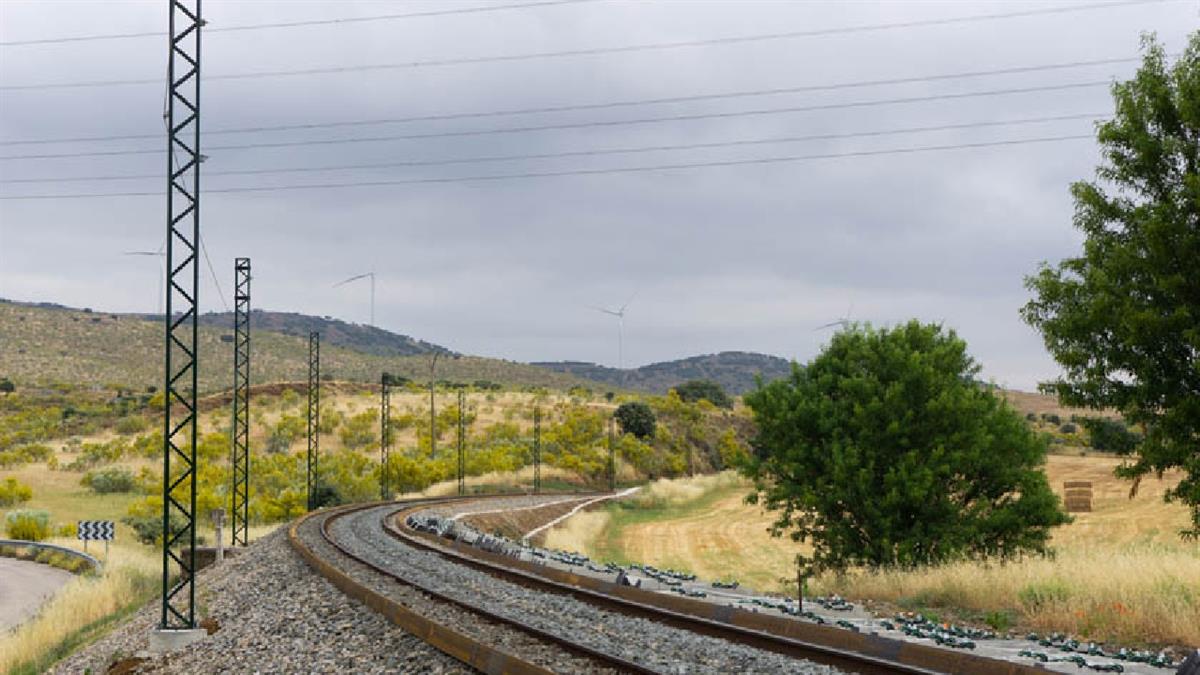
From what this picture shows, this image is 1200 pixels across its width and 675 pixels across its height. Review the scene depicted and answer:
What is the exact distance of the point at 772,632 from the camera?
53.8ft

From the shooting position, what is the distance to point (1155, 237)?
65.7ft

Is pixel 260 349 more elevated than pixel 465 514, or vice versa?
pixel 260 349

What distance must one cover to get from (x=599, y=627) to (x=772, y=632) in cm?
263

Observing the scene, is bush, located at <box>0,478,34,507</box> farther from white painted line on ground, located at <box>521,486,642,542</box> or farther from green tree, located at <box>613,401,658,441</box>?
green tree, located at <box>613,401,658,441</box>

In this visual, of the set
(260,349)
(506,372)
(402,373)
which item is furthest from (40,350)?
(506,372)

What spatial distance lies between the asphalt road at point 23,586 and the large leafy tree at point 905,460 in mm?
22923

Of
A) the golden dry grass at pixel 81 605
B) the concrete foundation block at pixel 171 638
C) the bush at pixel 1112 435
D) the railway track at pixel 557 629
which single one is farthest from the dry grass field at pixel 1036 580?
the golden dry grass at pixel 81 605

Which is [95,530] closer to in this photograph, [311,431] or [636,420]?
[311,431]

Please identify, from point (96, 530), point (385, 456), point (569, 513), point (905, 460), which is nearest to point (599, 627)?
point (905, 460)

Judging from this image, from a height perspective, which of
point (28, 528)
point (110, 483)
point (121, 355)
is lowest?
point (28, 528)

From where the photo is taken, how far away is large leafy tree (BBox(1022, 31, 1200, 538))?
795 inches

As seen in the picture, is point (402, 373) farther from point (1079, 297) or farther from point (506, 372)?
point (1079, 297)

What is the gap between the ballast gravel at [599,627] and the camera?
44.9 feet

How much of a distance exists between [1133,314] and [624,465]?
77823mm
